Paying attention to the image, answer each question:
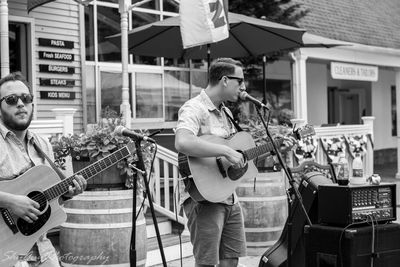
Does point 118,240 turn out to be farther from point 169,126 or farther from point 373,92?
point 373,92

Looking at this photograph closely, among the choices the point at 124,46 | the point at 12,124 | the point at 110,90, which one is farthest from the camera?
the point at 110,90

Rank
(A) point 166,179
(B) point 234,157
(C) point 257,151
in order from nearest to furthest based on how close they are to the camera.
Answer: (B) point 234,157 → (C) point 257,151 → (A) point 166,179

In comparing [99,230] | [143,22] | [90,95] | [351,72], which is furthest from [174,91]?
Result: [99,230]

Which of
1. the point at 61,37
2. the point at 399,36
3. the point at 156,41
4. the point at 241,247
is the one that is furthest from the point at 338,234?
the point at 399,36

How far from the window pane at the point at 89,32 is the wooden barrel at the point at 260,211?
3.76 m

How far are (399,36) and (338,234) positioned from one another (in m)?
13.8

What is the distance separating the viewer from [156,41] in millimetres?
8469

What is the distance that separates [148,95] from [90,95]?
1.19 metres

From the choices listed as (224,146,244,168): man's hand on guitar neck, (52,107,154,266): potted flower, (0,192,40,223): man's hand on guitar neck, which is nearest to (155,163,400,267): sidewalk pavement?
(52,107,154,266): potted flower

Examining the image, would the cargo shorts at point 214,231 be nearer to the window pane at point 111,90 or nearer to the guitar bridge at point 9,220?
the guitar bridge at point 9,220

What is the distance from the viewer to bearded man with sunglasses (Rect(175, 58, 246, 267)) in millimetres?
3861

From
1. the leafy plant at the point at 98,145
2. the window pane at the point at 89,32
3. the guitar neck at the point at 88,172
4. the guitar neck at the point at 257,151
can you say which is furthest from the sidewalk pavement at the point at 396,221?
the window pane at the point at 89,32

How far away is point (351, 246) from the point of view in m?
3.85

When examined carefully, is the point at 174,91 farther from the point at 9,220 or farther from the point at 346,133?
the point at 9,220
